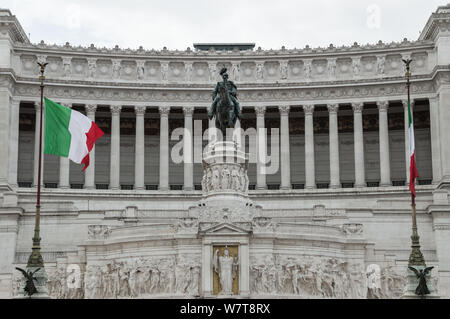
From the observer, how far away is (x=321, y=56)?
90938 mm

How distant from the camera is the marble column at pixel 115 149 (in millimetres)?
88438

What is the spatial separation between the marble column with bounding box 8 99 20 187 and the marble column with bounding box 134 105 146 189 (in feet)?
36.7

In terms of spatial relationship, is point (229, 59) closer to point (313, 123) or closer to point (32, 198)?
point (313, 123)

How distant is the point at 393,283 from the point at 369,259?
6.69ft

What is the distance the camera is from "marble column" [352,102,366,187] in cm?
8775

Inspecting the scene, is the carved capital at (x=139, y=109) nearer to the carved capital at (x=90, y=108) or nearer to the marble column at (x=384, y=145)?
the carved capital at (x=90, y=108)

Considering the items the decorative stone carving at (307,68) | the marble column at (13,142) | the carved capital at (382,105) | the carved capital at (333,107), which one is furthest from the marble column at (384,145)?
the marble column at (13,142)

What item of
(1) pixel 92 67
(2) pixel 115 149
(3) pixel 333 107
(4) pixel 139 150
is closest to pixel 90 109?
(1) pixel 92 67

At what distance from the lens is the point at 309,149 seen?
294ft

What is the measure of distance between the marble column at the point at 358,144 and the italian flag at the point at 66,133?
131ft

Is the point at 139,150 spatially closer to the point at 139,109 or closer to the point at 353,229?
the point at 139,109

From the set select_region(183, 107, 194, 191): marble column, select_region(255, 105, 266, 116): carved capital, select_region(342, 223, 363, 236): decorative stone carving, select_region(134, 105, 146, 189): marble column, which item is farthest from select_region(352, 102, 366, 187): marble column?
select_region(342, 223, 363, 236): decorative stone carving

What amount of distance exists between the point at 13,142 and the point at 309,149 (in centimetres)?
2791

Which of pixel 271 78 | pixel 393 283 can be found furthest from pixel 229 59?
pixel 393 283
